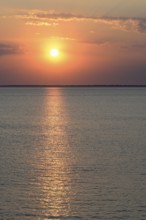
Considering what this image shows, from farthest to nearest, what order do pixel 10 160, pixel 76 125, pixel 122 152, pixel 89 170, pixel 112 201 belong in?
1. pixel 76 125
2. pixel 122 152
3. pixel 10 160
4. pixel 89 170
5. pixel 112 201

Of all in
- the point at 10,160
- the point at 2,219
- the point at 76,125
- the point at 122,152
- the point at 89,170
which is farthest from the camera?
the point at 76,125

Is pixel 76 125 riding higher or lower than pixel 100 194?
higher

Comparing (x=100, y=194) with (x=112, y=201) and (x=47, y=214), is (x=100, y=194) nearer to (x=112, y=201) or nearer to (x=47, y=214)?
(x=112, y=201)

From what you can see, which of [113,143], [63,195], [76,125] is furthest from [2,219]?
[76,125]

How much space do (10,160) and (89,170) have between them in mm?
7054

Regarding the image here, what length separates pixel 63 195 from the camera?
26.7 m

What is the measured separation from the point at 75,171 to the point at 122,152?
31.0 ft

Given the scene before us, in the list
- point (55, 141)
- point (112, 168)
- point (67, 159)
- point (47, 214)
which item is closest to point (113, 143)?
point (55, 141)

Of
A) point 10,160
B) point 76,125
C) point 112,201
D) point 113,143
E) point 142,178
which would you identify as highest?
point 76,125

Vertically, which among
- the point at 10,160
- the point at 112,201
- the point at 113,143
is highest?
the point at 113,143

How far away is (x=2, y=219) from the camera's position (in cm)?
2261

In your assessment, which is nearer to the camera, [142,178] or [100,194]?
[100,194]

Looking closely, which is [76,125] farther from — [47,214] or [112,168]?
[47,214]

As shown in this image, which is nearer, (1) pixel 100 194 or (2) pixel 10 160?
(1) pixel 100 194
